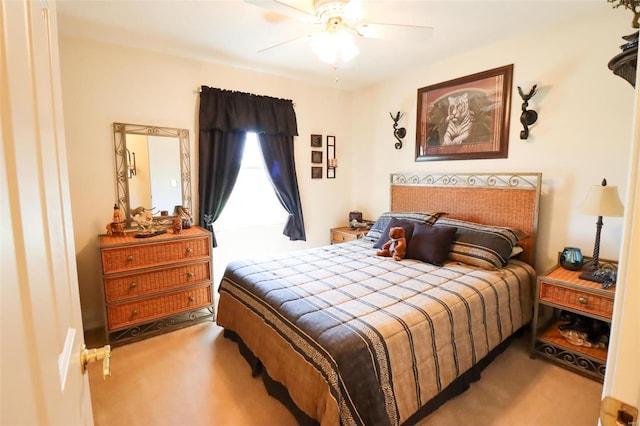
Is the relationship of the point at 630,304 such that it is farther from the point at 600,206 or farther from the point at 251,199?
the point at 251,199

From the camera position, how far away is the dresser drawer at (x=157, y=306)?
2604 mm

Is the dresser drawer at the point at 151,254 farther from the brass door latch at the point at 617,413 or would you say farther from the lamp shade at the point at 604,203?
the lamp shade at the point at 604,203

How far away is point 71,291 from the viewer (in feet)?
2.62

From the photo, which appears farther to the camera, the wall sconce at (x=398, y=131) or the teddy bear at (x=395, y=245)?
the wall sconce at (x=398, y=131)

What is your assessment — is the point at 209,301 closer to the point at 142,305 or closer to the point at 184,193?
the point at 142,305

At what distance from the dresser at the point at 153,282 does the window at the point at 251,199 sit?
70 centimetres

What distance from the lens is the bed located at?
5.07 ft

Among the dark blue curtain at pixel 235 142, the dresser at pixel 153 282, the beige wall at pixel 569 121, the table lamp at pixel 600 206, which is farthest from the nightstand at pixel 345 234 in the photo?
the table lamp at pixel 600 206

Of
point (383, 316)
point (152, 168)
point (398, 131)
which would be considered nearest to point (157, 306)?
point (152, 168)

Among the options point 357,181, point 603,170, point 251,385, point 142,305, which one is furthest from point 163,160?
point 603,170

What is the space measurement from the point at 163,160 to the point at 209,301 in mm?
1484

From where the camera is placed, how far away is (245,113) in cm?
349

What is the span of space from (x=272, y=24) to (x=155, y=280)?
2.38 meters

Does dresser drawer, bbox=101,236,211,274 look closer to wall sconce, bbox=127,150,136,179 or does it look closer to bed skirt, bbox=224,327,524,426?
wall sconce, bbox=127,150,136,179
